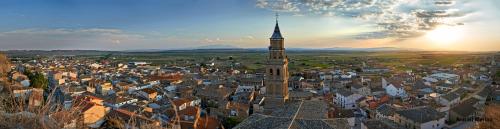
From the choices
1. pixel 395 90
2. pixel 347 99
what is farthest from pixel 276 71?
pixel 395 90

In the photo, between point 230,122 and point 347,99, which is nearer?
point 230,122

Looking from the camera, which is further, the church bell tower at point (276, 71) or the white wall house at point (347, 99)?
the white wall house at point (347, 99)

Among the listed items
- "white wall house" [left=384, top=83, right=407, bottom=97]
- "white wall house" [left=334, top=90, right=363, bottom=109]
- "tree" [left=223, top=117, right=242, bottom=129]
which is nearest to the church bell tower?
"tree" [left=223, top=117, right=242, bottom=129]

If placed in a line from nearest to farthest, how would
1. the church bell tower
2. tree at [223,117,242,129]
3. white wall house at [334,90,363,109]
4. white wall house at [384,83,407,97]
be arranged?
the church bell tower → tree at [223,117,242,129] → white wall house at [334,90,363,109] → white wall house at [384,83,407,97]

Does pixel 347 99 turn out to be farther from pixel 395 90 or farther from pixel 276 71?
pixel 276 71

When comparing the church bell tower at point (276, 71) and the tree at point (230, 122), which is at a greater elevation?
the church bell tower at point (276, 71)

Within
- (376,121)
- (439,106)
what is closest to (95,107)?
(376,121)

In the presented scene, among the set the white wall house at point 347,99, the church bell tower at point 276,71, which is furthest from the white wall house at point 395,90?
the church bell tower at point 276,71

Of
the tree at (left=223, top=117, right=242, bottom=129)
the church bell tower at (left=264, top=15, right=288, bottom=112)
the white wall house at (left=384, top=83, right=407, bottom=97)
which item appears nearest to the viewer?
the church bell tower at (left=264, top=15, right=288, bottom=112)

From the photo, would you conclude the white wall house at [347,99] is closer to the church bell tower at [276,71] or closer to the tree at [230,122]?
the church bell tower at [276,71]

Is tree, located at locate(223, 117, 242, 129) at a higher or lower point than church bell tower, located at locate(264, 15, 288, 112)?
lower

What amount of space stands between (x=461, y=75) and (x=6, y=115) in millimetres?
63907

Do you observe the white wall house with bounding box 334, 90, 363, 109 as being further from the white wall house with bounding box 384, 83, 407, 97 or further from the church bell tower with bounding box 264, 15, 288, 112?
the church bell tower with bounding box 264, 15, 288, 112

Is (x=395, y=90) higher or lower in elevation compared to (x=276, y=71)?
lower
